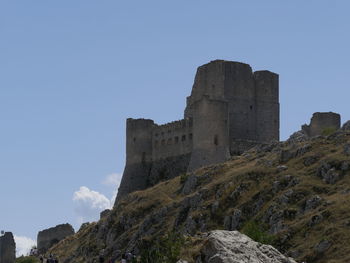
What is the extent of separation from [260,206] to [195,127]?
75.7 ft

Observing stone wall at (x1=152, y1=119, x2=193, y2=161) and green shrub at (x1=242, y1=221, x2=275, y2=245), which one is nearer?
green shrub at (x1=242, y1=221, x2=275, y2=245)

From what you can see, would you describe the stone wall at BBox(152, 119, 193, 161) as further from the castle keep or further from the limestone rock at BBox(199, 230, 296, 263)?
the limestone rock at BBox(199, 230, 296, 263)

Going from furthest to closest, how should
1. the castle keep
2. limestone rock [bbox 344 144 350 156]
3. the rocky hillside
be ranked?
the castle keep < limestone rock [bbox 344 144 350 156] < the rocky hillside

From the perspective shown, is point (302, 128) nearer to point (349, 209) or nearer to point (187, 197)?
point (187, 197)

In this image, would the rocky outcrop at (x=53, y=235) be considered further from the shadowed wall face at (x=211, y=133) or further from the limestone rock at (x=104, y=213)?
the shadowed wall face at (x=211, y=133)

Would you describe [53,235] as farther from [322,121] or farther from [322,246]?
[322,246]

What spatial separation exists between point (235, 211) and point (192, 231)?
132 inches

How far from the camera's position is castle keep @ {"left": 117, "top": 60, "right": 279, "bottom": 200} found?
81.6 m

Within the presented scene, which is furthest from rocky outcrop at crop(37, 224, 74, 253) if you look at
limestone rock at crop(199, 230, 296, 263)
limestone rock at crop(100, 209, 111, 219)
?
limestone rock at crop(199, 230, 296, 263)

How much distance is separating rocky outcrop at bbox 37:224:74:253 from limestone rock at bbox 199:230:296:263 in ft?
225

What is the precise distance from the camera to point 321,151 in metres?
60.2

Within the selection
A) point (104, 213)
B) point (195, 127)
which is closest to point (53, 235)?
point (104, 213)

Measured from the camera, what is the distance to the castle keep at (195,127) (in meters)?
81.6

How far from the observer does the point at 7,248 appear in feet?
232
